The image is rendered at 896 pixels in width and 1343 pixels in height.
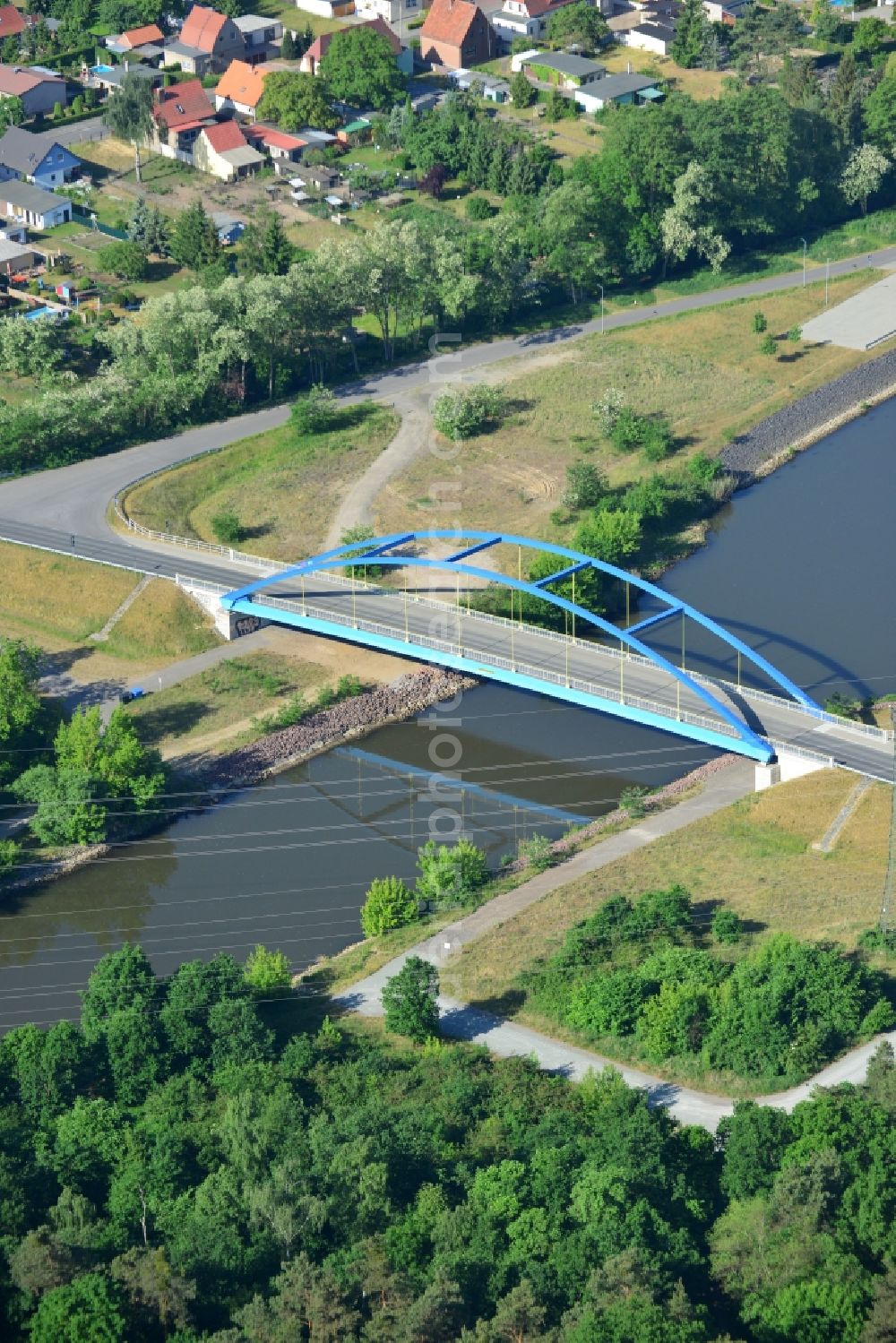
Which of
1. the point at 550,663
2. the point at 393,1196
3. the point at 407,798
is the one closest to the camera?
the point at 393,1196

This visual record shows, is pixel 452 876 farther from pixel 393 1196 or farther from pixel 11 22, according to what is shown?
pixel 11 22

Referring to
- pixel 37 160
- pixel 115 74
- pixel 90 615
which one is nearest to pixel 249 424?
pixel 90 615

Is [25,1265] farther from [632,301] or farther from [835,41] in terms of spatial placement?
[835,41]

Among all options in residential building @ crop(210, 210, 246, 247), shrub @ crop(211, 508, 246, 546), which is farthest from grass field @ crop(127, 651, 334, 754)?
residential building @ crop(210, 210, 246, 247)

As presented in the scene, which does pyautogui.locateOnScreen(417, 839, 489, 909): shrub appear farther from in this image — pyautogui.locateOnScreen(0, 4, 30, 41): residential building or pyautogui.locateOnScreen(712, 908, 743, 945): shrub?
pyautogui.locateOnScreen(0, 4, 30, 41): residential building

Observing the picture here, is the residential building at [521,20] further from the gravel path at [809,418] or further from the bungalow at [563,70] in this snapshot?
the gravel path at [809,418]

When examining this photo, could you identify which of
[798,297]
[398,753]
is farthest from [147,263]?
[398,753]
